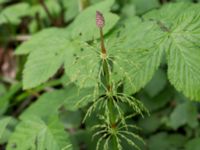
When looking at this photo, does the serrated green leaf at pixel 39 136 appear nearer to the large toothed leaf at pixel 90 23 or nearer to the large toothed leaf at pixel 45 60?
the large toothed leaf at pixel 45 60

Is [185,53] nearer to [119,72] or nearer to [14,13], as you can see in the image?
[119,72]

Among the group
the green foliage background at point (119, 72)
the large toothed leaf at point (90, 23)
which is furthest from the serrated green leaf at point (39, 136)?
the large toothed leaf at point (90, 23)

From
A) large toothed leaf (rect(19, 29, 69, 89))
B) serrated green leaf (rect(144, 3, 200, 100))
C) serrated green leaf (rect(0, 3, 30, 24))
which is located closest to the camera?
serrated green leaf (rect(144, 3, 200, 100))

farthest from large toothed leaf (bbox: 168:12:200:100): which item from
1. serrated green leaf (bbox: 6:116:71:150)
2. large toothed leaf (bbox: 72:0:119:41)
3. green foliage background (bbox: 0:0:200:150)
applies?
serrated green leaf (bbox: 6:116:71:150)

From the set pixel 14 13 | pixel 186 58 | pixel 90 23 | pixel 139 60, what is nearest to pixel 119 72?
pixel 139 60

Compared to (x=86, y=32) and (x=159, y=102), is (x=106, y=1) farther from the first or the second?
(x=159, y=102)

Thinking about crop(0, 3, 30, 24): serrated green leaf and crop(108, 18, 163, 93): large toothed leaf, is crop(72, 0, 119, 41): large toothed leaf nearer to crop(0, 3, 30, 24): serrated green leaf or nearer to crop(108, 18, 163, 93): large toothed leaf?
crop(108, 18, 163, 93): large toothed leaf
